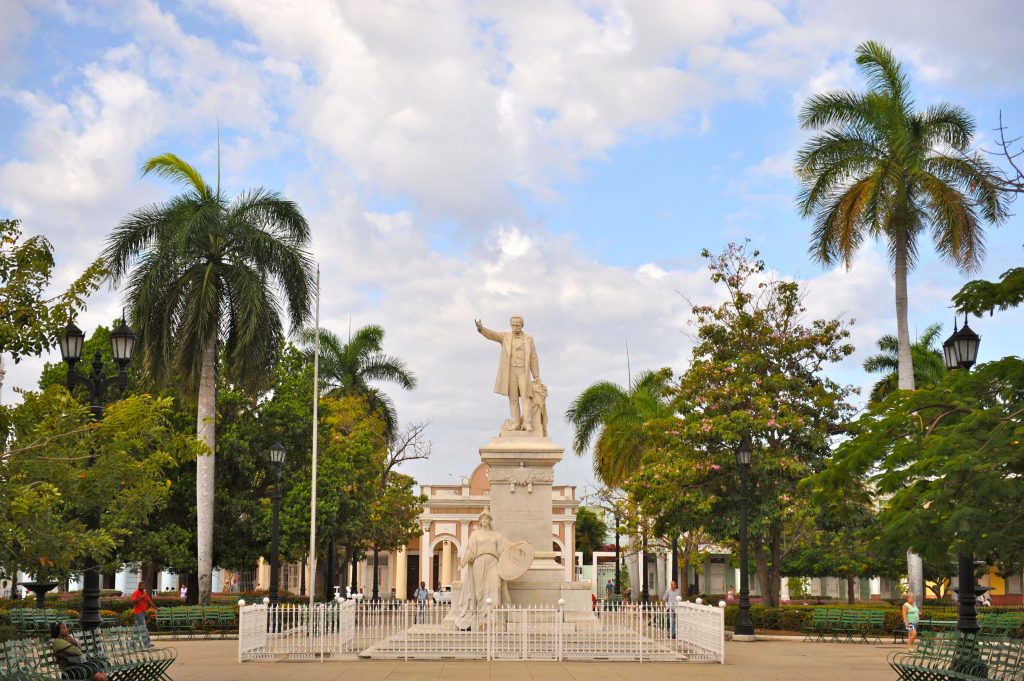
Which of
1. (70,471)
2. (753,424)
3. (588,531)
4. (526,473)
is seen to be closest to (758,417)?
(753,424)

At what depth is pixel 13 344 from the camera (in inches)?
460

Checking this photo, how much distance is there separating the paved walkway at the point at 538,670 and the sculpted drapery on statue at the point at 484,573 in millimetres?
1945

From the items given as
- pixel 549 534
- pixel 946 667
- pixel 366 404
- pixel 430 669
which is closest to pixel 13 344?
pixel 430 669

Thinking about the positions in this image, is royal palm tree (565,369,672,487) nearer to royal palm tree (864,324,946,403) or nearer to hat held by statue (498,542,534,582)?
royal palm tree (864,324,946,403)

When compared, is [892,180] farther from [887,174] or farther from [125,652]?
[125,652]

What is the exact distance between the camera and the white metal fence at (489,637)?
1927 centimetres

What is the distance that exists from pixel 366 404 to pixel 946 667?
124 feet

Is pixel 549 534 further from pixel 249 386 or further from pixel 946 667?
Result: pixel 249 386

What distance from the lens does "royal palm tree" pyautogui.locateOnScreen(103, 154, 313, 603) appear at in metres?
31.9

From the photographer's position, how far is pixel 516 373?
23953 millimetres

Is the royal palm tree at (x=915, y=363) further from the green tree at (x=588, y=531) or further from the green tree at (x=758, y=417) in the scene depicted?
the green tree at (x=588, y=531)

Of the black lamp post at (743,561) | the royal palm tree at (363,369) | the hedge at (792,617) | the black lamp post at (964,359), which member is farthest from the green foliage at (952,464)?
the royal palm tree at (363,369)

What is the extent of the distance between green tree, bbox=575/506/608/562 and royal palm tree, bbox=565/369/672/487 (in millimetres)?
34821

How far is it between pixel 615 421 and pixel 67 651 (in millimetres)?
36410
